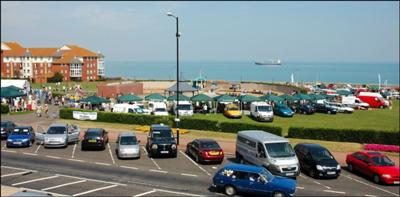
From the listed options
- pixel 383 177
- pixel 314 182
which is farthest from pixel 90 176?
pixel 383 177

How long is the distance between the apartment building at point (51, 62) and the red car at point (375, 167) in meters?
91.1

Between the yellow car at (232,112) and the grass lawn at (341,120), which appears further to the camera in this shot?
the yellow car at (232,112)

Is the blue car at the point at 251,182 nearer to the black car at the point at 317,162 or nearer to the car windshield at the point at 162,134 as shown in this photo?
the black car at the point at 317,162

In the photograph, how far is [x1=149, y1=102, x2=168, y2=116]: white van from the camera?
4712 centimetres

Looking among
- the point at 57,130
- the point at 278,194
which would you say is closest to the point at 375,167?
the point at 278,194

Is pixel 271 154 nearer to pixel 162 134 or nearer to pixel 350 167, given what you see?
pixel 350 167

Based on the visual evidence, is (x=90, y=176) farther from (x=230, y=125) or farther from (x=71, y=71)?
(x=71, y=71)

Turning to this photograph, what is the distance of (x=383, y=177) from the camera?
880 inches

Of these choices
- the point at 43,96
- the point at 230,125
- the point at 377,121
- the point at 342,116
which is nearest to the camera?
the point at 230,125

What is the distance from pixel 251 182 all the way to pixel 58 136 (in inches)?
643

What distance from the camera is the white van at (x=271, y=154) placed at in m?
22.0

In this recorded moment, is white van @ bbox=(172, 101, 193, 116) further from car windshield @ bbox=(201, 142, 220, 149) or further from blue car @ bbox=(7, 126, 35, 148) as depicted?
car windshield @ bbox=(201, 142, 220, 149)

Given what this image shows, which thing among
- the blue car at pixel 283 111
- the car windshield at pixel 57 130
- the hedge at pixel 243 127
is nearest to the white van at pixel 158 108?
the hedge at pixel 243 127

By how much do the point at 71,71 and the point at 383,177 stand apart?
99.4 meters
